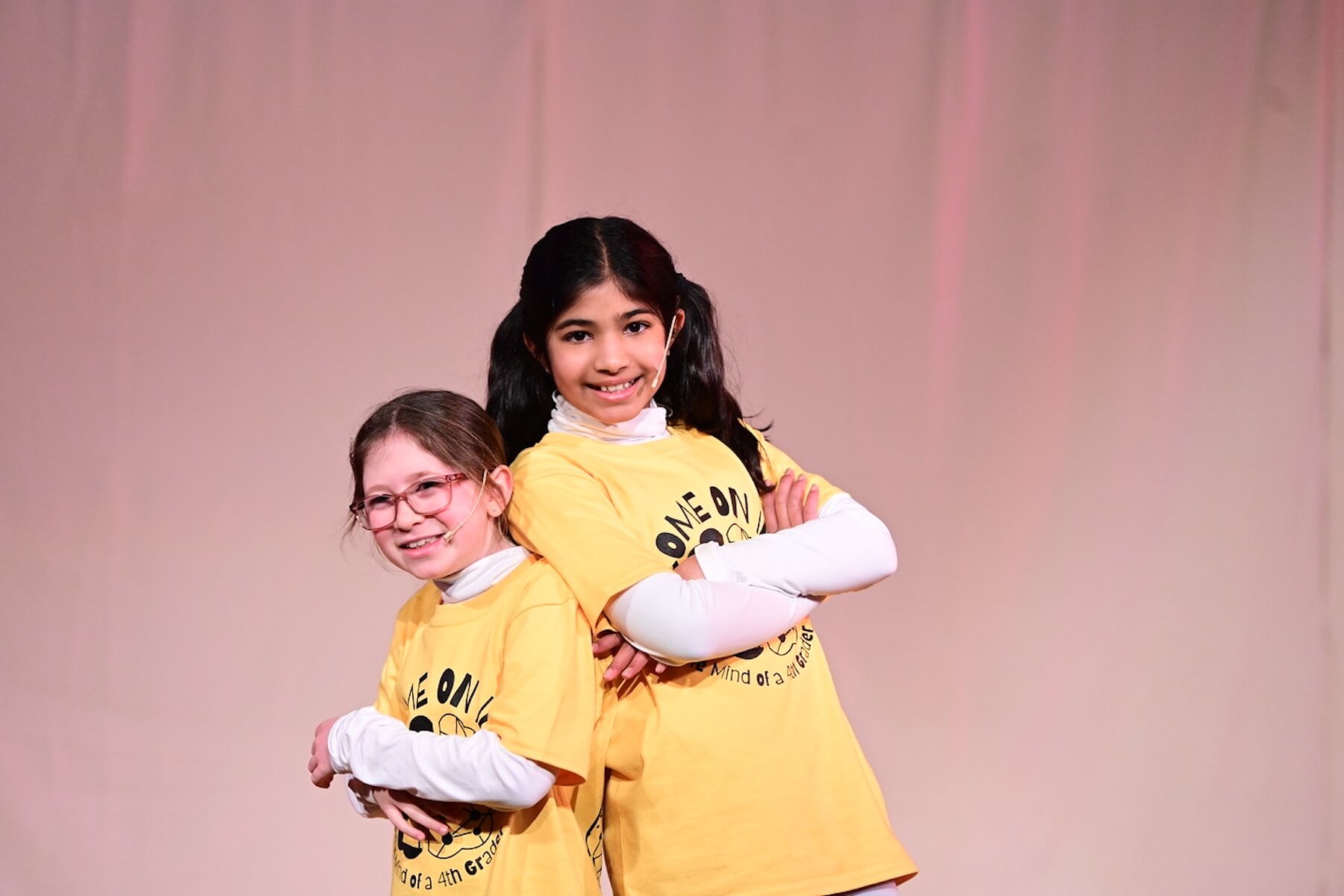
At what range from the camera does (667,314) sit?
174 centimetres

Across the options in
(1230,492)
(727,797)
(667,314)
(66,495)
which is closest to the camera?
(727,797)

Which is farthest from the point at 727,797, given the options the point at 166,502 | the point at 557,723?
the point at 166,502

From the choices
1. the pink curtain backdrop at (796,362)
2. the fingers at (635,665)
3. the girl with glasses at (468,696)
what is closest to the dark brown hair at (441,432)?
the girl with glasses at (468,696)

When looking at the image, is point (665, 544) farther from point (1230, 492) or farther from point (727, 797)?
point (1230, 492)

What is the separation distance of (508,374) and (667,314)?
0.23m

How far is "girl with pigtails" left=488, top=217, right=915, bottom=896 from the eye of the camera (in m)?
1.55

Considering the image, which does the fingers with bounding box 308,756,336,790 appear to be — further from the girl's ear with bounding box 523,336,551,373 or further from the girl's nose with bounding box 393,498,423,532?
the girl's ear with bounding box 523,336,551,373

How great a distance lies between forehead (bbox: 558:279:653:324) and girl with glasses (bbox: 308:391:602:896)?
17 cm

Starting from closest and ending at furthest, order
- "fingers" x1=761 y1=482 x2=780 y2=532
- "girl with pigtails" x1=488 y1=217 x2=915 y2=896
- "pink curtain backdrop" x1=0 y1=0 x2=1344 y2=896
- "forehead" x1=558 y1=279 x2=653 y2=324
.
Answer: "girl with pigtails" x1=488 y1=217 x2=915 y2=896
"forehead" x1=558 y1=279 x2=653 y2=324
"fingers" x1=761 y1=482 x2=780 y2=532
"pink curtain backdrop" x1=0 y1=0 x2=1344 y2=896

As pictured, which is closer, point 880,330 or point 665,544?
point 665,544

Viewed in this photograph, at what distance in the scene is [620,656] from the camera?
1.56 metres

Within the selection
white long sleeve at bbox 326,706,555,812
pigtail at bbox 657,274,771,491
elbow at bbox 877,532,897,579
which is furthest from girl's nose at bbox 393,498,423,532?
elbow at bbox 877,532,897,579

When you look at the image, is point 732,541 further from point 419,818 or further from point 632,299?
point 419,818

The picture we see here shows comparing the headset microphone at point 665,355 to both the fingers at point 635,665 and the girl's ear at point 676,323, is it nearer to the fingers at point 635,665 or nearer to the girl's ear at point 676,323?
the girl's ear at point 676,323
